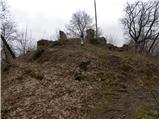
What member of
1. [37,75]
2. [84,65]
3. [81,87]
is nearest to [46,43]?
[84,65]

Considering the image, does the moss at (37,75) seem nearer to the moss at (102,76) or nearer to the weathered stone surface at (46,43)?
the moss at (102,76)

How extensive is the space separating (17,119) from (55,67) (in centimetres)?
545

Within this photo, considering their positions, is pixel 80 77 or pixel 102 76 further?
pixel 102 76

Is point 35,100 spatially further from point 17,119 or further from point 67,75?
point 67,75

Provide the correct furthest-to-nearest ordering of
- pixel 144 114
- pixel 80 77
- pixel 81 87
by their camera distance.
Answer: pixel 80 77 < pixel 81 87 < pixel 144 114

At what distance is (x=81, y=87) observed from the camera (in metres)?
10.7

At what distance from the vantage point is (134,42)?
3059 cm

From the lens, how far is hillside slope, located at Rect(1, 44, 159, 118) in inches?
347

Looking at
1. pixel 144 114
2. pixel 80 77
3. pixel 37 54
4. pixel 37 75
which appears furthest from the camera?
pixel 37 54

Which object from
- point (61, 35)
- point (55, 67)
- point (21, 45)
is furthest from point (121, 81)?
point (21, 45)

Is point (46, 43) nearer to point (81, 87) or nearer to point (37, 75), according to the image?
point (37, 75)

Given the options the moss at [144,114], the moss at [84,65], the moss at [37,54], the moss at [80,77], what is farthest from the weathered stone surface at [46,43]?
the moss at [144,114]

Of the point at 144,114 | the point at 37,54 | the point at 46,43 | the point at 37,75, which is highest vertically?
the point at 46,43

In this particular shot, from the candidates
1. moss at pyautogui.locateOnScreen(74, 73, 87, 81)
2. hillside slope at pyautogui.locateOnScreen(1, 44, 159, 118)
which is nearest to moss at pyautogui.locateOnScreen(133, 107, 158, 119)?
hillside slope at pyautogui.locateOnScreen(1, 44, 159, 118)
